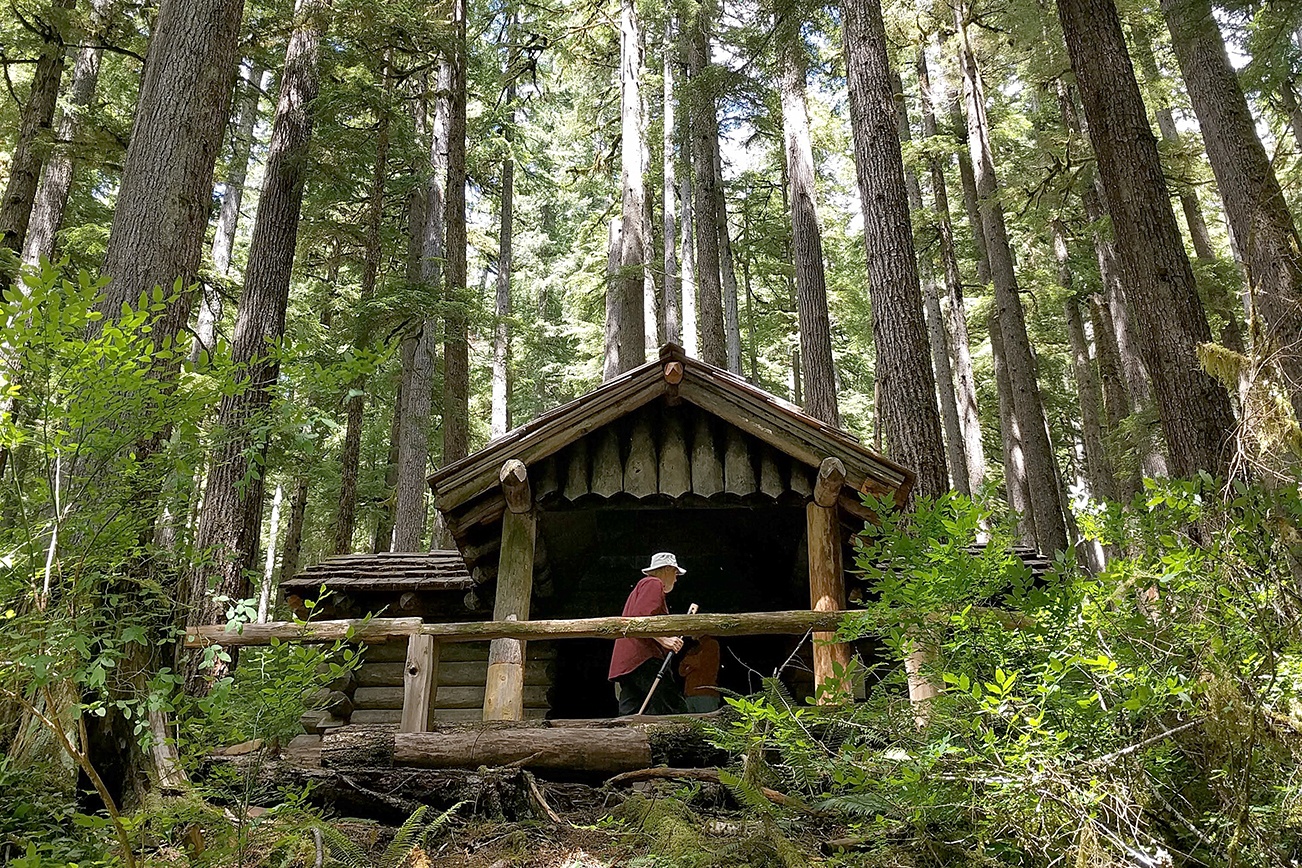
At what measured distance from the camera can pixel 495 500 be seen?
26.4 ft

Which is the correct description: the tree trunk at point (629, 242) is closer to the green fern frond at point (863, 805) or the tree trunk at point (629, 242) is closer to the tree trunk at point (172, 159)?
the tree trunk at point (172, 159)

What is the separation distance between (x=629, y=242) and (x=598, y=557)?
26.5 ft

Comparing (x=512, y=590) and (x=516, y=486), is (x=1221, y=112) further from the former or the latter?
(x=512, y=590)

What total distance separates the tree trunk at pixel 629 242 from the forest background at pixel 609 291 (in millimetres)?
84

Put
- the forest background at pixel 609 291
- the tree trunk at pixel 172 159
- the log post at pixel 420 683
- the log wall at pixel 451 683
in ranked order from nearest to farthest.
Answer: the forest background at pixel 609 291 → the log post at pixel 420 683 → the tree trunk at pixel 172 159 → the log wall at pixel 451 683

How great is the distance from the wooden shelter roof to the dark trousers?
2.53 m

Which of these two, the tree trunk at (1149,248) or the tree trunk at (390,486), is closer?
the tree trunk at (1149,248)

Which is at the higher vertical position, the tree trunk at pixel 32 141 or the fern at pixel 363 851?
the tree trunk at pixel 32 141

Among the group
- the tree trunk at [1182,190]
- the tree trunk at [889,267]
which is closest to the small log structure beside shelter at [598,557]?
the tree trunk at [889,267]

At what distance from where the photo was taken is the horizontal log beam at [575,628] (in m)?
6.24

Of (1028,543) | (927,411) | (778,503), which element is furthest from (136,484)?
(1028,543)

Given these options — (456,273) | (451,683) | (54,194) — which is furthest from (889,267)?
(54,194)

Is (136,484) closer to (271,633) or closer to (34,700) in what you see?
(34,700)

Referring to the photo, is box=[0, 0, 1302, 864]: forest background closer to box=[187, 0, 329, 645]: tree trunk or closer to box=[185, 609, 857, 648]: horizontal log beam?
box=[187, 0, 329, 645]: tree trunk
